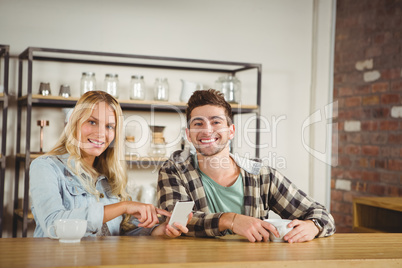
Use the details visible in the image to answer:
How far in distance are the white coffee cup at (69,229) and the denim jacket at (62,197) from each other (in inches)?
4.4

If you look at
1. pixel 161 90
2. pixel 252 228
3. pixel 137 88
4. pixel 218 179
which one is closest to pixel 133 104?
pixel 137 88

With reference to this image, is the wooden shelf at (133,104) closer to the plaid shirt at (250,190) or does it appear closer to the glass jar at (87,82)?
the glass jar at (87,82)

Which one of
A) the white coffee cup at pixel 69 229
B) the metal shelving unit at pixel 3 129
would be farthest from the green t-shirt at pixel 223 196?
the metal shelving unit at pixel 3 129

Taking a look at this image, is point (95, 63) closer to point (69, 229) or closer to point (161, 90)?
point (161, 90)

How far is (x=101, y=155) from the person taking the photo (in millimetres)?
2205

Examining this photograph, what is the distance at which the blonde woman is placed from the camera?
5.88 feet

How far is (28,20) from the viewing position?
351cm

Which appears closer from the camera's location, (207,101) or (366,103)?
(207,101)

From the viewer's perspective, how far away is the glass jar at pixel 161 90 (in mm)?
3568

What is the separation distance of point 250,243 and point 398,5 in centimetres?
260

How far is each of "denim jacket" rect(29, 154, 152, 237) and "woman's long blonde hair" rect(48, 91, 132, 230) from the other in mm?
25

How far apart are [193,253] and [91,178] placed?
0.72 m

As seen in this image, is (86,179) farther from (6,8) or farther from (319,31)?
(319,31)

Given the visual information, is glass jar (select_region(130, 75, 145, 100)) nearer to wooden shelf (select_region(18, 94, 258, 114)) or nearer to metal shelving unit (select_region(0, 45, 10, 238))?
wooden shelf (select_region(18, 94, 258, 114))
